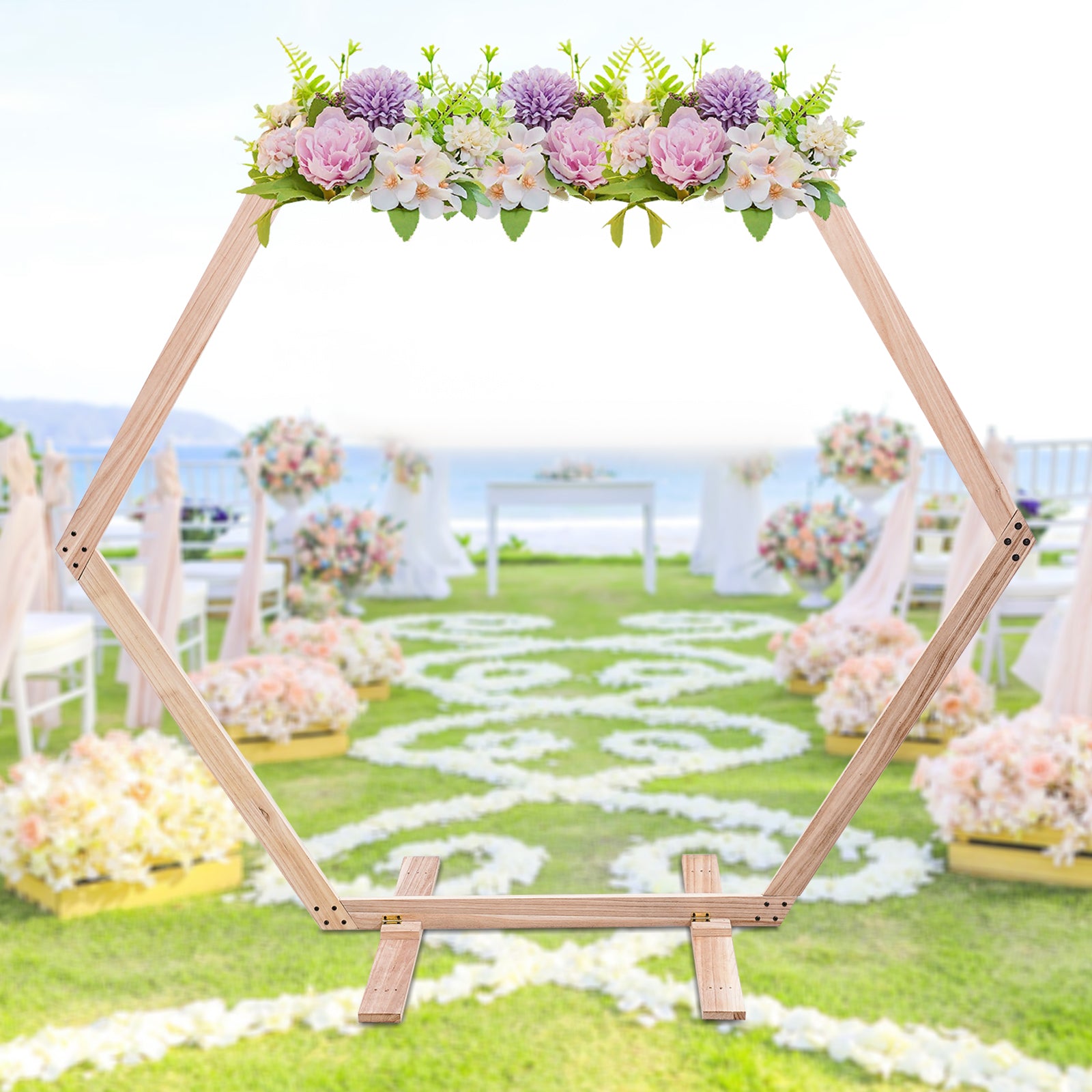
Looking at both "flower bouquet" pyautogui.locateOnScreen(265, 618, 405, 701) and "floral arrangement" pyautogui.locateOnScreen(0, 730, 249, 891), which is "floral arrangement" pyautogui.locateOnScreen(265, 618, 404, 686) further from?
"floral arrangement" pyautogui.locateOnScreen(0, 730, 249, 891)

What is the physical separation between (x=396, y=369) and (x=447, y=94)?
33.9 metres

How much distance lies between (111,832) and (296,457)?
5029 mm

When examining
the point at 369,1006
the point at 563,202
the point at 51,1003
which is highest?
the point at 563,202

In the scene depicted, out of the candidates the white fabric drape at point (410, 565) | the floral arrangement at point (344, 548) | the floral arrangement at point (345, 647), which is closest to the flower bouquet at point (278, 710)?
the floral arrangement at point (345, 647)

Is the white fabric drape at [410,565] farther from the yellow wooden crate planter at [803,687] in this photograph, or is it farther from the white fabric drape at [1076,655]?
the white fabric drape at [1076,655]

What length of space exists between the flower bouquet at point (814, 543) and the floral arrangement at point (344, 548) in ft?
10.1

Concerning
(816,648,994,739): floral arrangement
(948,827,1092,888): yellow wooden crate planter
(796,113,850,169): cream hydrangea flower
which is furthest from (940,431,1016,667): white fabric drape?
(796,113,850,169): cream hydrangea flower

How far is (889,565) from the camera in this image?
623cm

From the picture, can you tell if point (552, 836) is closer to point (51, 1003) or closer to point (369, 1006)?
point (51, 1003)

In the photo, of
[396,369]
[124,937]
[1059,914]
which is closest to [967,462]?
[1059,914]

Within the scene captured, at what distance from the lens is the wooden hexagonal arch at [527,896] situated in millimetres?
1024

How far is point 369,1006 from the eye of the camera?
0.99 m

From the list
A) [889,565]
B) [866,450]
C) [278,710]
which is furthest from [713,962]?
[866,450]

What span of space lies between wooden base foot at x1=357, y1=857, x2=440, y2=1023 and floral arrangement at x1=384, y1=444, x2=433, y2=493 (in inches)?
331
